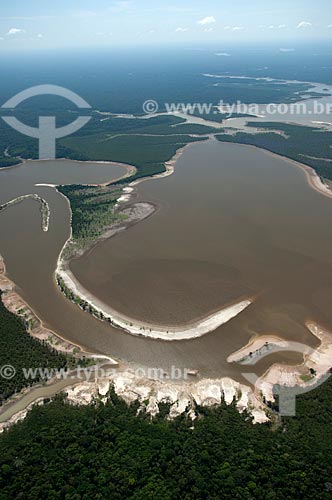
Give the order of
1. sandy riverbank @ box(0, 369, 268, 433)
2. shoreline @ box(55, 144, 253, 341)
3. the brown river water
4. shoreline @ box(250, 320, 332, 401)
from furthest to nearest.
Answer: shoreline @ box(55, 144, 253, 341)
the brown river water
shoreline @ box(250, 320, 332, 401)
sandy riverbank @ box(0, 369, 268, 433)

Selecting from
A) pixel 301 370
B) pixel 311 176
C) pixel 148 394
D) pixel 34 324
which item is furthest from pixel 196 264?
pixel 311 176

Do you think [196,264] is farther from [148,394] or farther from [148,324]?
[148,394]

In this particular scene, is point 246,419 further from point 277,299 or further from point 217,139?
point 217,139

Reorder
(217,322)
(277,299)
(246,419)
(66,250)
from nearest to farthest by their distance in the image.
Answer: (246,419) < (217,322) < (277,299) < (66,250)

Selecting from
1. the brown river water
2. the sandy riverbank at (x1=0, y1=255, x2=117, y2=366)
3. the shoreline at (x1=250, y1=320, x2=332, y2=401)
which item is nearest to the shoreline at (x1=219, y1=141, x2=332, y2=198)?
the brown river water

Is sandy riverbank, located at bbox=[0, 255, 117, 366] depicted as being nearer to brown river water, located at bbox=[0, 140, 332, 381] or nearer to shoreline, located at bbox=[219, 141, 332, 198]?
brown river water, located at bbox=[0, 140, 332, 381]

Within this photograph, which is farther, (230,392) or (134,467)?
(230,392)

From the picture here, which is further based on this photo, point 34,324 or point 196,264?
point 196,264

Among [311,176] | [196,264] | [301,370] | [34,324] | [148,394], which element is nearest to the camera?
[148,394]

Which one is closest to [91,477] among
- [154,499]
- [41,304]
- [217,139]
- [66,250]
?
[154,499]
